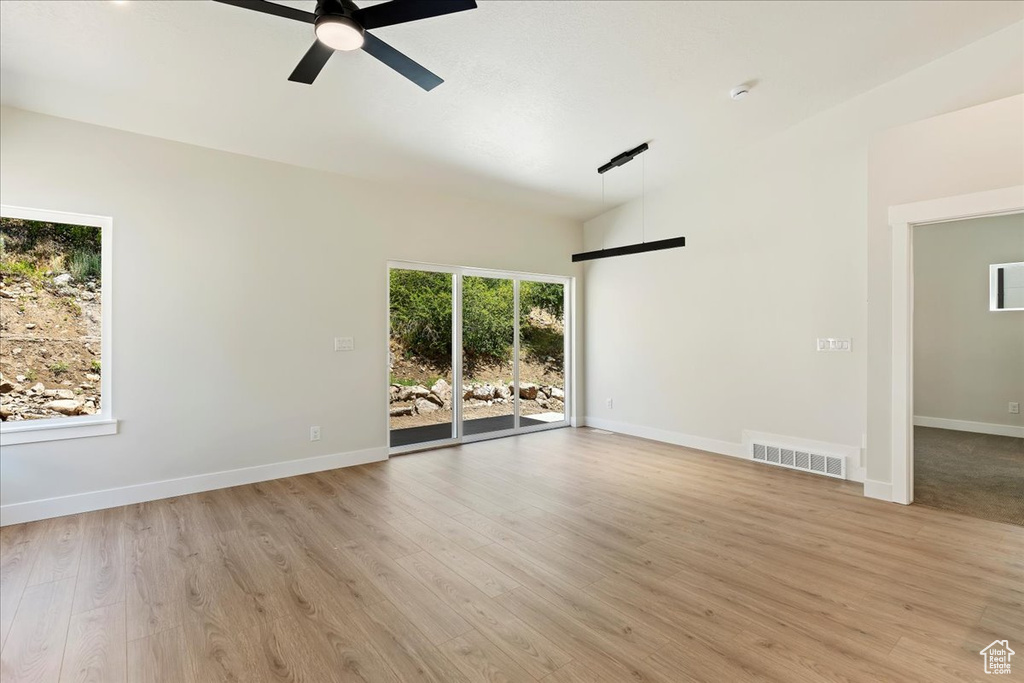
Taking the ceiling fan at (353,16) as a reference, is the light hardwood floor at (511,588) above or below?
below

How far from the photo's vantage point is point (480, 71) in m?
3.57

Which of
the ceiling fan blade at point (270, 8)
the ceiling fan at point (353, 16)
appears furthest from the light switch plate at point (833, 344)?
the ceiling fan blade at point (270, 8)

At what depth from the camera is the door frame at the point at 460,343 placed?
18.4 ft

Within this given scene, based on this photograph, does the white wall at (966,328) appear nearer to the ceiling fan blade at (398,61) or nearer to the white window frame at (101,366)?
the ceiling fan blade at (398,61)

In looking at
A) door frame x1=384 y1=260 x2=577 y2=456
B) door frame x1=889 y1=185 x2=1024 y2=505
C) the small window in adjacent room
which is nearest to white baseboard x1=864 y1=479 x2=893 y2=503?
door frame x1=889 y1=185 x2=1024 y2=505

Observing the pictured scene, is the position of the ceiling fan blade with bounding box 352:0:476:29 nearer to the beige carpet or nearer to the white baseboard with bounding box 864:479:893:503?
the white baseboard with bounding box 864:479:893:503

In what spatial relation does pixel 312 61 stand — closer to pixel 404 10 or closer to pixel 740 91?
pixel 404 10

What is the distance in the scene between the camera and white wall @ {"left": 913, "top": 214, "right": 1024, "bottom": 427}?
6.27 m

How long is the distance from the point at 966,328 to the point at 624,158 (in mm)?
5716

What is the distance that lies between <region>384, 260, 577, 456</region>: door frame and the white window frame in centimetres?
249

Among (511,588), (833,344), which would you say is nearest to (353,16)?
(511,588)

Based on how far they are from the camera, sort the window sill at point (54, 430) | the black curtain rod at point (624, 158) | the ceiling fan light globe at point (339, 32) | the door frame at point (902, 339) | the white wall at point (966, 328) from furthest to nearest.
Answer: the white wall at point (966, 328) → the black curtain rod at point (624, 158) → the door frame at point (902, 339) → the window sill at point (54, 430) → the ceiling fan light globe at point (339, 32)

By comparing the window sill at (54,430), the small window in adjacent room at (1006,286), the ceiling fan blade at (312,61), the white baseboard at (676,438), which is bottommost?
the white baseboard at (676,438)

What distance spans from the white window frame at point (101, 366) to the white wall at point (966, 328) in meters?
Answer: 8.99
